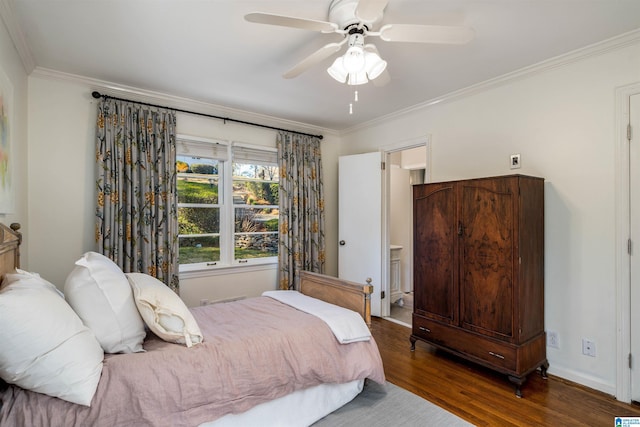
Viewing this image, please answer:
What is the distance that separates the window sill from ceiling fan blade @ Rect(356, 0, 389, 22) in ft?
9.83

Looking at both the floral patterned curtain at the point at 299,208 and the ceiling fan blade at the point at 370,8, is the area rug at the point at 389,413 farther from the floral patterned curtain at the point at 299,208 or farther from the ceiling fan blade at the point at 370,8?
the ceiling fan blade at the point at 370,8

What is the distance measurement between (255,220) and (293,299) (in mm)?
1760

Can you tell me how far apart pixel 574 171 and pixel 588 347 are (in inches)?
53.9

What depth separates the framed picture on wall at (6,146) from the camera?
74.2 inches

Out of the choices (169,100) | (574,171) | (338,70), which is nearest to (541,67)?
(574,171)

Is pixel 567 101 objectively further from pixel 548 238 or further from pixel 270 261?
pixel 270 261

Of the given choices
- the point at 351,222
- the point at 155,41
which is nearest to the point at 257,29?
the point at 155,41

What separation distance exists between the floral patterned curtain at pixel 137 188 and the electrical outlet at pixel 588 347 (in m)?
3.64

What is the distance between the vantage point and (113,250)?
9.70 feet

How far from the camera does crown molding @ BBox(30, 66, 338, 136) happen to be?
2846 mm

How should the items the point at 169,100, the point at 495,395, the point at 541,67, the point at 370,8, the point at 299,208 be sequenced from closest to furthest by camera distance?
the point at 370,8, the point at 495,395, the point at 541,67, the point at 169,100, the point at 299,208

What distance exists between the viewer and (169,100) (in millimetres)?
3389

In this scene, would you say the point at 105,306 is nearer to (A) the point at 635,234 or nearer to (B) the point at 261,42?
(B) the point at 261,42

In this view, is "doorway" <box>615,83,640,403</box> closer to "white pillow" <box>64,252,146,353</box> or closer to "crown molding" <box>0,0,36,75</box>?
"white pillow" <box>64,252,146,353</box>
